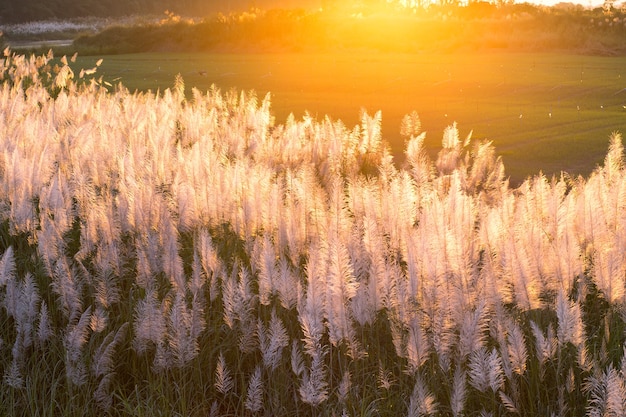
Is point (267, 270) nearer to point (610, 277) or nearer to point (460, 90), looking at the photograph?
point (610, 277)

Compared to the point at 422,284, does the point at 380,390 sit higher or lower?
lower

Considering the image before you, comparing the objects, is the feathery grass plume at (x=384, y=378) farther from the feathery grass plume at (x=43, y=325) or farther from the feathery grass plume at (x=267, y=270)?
the feathery grass plume at (x=43, y=325)

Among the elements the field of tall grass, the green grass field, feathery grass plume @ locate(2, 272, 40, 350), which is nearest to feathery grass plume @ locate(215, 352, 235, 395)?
the field of tall grass

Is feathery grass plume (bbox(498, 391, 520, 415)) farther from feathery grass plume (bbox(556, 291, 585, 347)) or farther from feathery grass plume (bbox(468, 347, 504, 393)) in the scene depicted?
feathery grass plume (bbox(556, 291, 585, 347))

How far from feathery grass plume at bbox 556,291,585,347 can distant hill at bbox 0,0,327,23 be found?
219ft

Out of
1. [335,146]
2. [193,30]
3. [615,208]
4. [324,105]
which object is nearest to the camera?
[615,208]

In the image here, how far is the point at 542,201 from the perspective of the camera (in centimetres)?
416

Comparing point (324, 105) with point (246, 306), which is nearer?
point (246, 306)

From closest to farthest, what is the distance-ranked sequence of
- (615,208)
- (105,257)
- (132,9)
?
(105,257), (615,208), (132,9)

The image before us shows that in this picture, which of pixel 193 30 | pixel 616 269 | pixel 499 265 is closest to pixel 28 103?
pixel 499 265

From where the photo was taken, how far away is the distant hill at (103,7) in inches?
2975

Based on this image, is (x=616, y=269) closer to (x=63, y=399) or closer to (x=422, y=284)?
(x=422, y=284)

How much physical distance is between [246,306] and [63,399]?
0.81m

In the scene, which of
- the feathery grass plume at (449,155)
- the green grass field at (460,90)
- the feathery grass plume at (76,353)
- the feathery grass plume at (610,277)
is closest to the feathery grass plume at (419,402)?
the feathery grass plume at (610,277)
